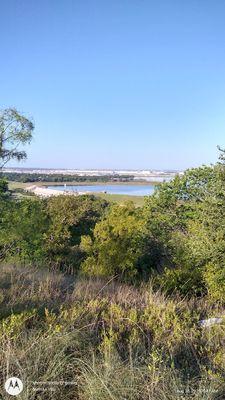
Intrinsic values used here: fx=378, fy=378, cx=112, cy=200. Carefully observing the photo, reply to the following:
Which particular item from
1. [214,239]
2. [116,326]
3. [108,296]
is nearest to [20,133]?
[214,239]

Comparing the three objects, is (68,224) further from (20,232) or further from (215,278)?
(215,278)

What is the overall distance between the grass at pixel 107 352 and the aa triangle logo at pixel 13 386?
0.14 ft

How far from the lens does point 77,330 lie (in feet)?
12.4

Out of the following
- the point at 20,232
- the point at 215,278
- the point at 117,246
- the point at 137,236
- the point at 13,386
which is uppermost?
the point at 13,386

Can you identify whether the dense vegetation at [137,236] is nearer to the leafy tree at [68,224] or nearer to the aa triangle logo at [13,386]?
the leafy tree at [68,224]

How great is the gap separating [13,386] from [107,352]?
2.76 feet

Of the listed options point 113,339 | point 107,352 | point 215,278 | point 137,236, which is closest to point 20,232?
point 137,236

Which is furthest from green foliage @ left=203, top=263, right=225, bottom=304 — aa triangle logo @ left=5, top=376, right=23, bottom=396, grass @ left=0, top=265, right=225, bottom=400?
aa triangle logo @ left=5, top=376, right=23, bottom=396

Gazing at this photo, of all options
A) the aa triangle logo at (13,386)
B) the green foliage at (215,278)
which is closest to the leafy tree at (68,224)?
the green foliage at (215,278)

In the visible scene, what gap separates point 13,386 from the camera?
2.91 meters

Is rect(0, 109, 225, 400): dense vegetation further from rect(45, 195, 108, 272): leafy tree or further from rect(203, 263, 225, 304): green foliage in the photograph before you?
rect(45, 195, 108, 272): leafy tree

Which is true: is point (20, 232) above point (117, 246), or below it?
above

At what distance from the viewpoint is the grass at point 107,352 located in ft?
9.54

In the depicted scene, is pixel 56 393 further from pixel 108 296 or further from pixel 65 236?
pixel 65 236
